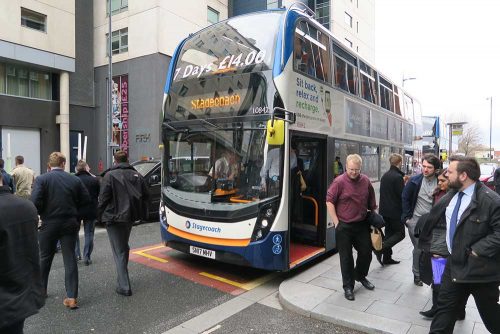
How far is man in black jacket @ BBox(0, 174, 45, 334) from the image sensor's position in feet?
7.29

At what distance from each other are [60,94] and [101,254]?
63.8 ft

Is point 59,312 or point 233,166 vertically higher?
point 233,166

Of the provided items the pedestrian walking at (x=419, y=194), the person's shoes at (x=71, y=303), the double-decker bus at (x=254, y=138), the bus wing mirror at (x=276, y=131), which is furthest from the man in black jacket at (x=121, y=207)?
the pedestrian walking at (x=419, y=194)

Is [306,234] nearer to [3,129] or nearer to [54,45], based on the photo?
[3,129]

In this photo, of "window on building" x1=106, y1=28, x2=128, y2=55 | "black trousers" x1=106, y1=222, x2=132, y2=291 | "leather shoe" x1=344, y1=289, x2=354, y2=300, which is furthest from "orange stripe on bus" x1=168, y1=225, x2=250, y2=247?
"window on building" x1=106, y1=28, x2=128, y2=55

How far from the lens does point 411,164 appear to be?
13586 millimetres

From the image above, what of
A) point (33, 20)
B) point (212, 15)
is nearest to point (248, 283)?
point (33, 20)

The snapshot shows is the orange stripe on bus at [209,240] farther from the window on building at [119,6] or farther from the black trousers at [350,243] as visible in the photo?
the window on building at [119,6]

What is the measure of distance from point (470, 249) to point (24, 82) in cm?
2479

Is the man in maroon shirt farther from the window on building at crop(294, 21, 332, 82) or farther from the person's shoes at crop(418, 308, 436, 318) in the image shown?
the window on building at crop(294, 21, 332, 82)

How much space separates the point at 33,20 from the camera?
71.1 feet

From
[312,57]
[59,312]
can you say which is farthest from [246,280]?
[312,57]

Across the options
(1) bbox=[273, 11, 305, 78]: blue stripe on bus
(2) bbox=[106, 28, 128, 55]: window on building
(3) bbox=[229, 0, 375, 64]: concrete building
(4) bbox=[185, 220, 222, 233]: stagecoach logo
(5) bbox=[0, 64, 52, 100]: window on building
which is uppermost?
(3) bbox=[229, 0, 375, 64]: concrete building

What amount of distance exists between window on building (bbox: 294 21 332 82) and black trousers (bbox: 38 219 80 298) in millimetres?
3864
